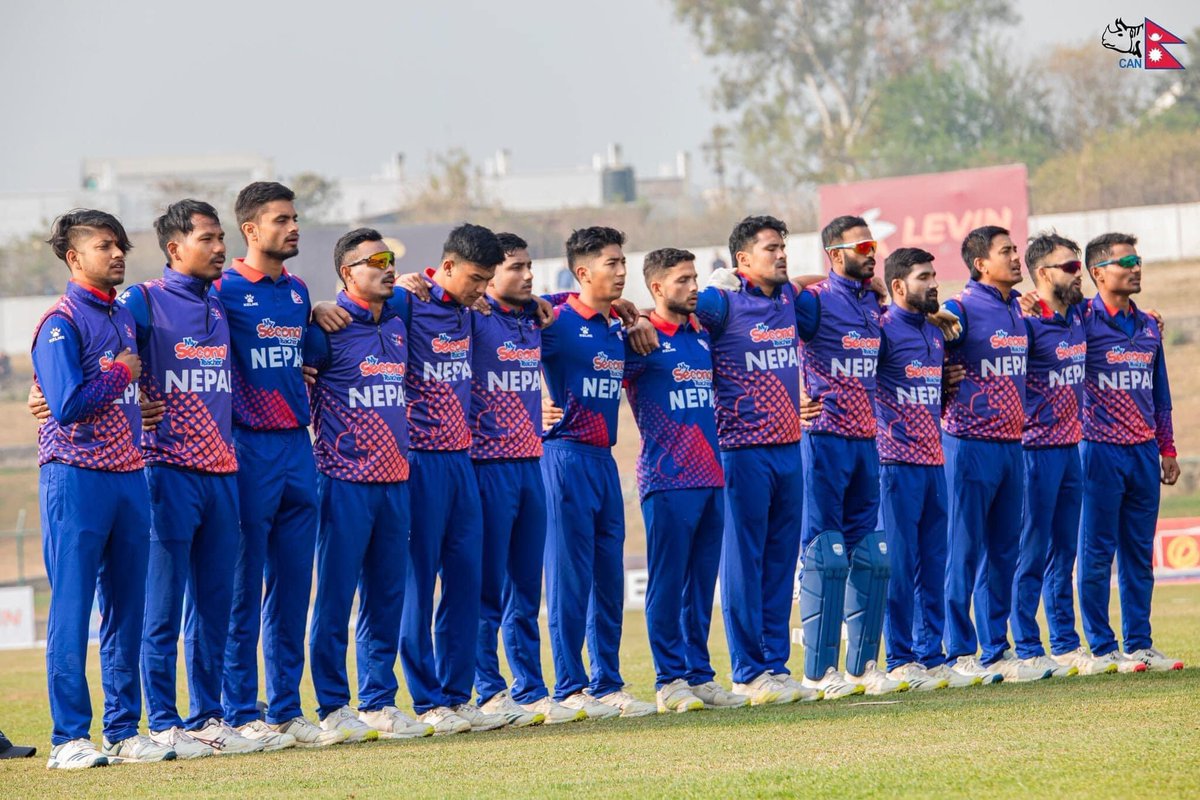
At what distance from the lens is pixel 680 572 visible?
34.3 ft

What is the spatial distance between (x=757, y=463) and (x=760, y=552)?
0.54m

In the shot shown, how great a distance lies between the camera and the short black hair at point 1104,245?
40.3 feet

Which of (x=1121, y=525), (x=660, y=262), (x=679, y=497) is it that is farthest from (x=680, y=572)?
(x=1121, y=525)

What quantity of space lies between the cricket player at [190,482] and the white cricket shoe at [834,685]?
3.32 meters

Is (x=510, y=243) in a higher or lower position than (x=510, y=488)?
higher

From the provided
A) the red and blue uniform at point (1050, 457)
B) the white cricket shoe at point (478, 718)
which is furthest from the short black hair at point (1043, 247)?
the white cricket shoe at point (478, 718)

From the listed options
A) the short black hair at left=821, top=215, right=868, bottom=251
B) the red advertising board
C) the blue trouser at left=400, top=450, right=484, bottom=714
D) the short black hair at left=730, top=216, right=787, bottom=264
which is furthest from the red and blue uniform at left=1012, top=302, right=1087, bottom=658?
the red advertising board

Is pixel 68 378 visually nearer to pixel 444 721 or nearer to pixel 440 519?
pixel 440 519

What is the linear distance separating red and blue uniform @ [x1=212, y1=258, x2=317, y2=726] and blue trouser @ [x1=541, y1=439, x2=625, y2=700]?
61.0 inches

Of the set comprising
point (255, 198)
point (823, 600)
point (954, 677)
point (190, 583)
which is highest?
point (255, 198)

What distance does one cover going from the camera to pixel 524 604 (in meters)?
10.2

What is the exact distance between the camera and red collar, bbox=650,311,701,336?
10.6m

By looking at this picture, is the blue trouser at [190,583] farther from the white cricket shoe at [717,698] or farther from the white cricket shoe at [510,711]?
the white cricket shoe at [717,698]

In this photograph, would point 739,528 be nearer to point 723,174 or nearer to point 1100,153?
point 1100,153
